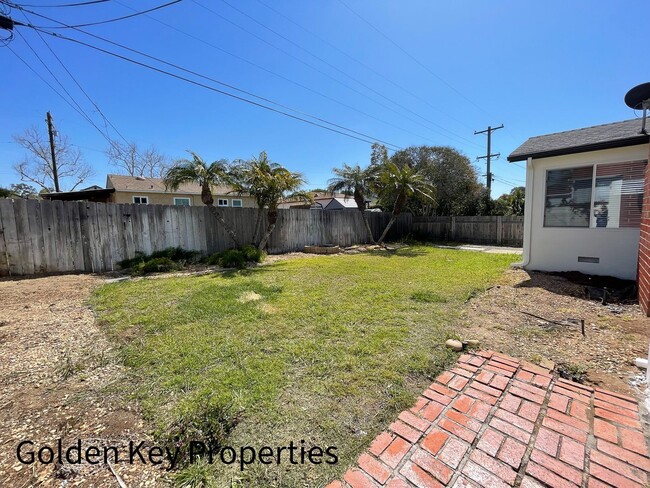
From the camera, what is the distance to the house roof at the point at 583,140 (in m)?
5.36

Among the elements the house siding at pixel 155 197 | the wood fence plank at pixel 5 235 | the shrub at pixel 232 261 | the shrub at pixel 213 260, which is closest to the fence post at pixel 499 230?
the shrub at pixel 232 261

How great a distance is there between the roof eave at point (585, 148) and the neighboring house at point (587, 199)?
0.01 metres

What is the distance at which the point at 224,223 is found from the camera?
9.43 meters

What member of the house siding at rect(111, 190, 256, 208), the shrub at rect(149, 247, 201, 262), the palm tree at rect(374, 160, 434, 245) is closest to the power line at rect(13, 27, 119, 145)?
the house siding at rect(111, 190, 256, 208)


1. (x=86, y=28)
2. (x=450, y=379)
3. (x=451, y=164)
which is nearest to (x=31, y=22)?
(x=86, y=28)

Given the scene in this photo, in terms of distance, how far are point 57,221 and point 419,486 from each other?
9.06m

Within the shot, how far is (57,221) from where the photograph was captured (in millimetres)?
6844

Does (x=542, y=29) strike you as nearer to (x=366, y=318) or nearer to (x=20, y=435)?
(x=366, y=318)

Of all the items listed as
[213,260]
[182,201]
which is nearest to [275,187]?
[213,260]

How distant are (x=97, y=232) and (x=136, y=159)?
23.7m

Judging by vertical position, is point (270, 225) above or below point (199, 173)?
below

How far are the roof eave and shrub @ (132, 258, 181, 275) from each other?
9.08m

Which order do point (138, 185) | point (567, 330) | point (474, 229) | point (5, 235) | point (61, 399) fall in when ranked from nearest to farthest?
point (61, 399) → point (567, 330) → point (5, 235) → point (474, 229) → point (138, 185)

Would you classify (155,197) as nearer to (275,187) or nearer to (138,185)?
(138,185)
